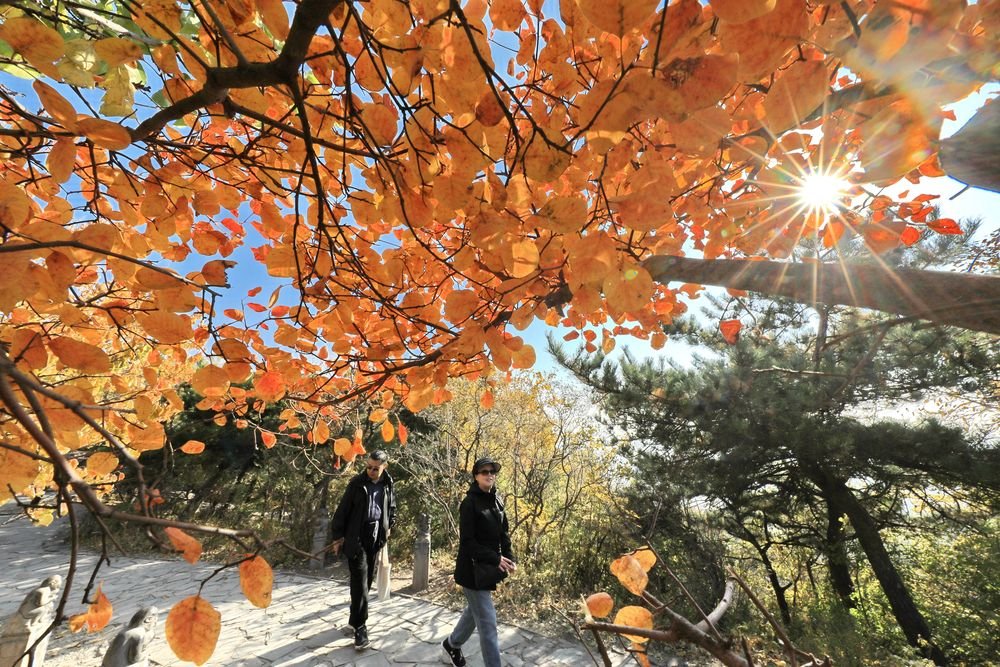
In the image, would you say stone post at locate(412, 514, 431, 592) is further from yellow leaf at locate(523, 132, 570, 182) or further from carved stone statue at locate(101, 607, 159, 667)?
yellow leaf at locate(523, 132, 570, 182)

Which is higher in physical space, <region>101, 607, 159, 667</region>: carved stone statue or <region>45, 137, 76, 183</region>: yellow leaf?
<region>45, 137, 76, 183</region>: yellow leaf

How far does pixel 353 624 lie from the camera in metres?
3.56

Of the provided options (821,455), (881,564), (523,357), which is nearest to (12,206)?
(523,357)

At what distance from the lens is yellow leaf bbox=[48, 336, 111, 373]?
85cm

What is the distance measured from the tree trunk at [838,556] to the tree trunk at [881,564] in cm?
13

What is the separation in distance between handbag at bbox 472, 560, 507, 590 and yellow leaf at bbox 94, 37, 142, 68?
2880 millimetres

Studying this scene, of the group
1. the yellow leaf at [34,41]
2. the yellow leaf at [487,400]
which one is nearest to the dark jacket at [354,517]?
the yellow leaf at [487,400]

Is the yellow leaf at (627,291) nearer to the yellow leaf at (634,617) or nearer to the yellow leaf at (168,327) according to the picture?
the yellow leaf at (634,617)

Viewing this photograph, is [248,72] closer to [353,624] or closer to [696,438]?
[353,624]

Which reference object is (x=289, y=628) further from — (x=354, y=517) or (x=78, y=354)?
(x=78, y=354)

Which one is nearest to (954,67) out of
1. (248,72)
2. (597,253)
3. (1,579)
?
(597,253)

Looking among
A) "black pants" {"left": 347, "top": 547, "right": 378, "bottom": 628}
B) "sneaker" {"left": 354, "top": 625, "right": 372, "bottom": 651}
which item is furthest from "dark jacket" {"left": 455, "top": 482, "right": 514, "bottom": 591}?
"sneaker" {"left": 354, "top": 625, "right": 372, "bottom": 651}

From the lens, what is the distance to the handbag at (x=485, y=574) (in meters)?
2.70

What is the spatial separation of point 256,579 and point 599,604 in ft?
2.23
